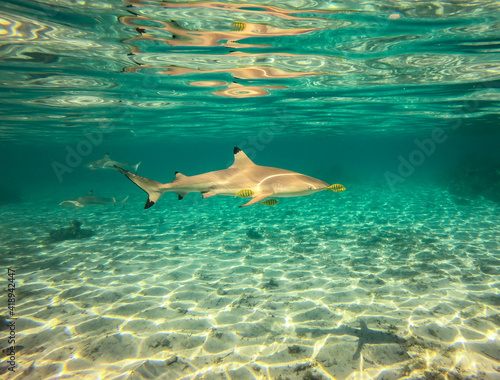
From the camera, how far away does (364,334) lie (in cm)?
464

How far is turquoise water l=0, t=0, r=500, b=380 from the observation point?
427 cm

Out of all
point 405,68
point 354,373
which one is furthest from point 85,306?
point 405,68

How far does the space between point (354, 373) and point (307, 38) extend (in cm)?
1000

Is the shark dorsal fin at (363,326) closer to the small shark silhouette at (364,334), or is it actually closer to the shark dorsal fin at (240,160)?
the small shark silhouette at (364,334)

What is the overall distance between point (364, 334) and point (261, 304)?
7.32ft

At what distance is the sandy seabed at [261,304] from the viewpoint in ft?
13.1

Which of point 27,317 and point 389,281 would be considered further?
point 389,281

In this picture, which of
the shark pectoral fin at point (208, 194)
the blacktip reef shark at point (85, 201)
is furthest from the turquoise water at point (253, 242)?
the shark pectoral fin at point (208, 194)

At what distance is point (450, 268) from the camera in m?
7.76

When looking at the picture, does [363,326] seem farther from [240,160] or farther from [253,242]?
[253,242]

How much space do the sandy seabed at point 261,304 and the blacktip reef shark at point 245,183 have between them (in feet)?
8.92

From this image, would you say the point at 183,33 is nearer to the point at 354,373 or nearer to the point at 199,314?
the point at 199,314

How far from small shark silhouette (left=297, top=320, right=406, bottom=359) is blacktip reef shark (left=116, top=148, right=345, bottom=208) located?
9.17 ft

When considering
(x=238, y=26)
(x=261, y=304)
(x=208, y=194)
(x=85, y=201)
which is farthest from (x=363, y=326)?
(x=85, y=201)
